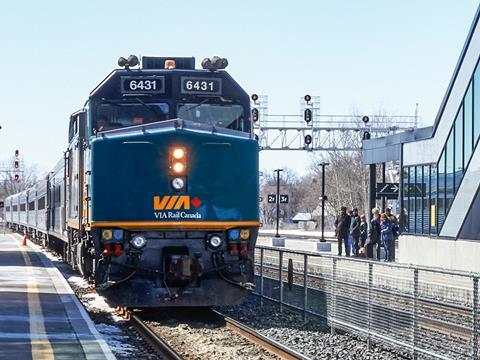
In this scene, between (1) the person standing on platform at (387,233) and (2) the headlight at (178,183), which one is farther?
(1) the person standing on platform at (387,233)

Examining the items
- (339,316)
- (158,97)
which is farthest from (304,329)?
(158,97)

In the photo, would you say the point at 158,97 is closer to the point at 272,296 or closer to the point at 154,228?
the point at 154,228

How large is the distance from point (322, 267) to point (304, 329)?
1093 mm

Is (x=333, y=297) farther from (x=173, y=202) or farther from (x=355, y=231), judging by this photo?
(x=355, y=231)

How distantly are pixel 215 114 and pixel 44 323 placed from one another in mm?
4412

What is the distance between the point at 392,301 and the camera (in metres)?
12.4

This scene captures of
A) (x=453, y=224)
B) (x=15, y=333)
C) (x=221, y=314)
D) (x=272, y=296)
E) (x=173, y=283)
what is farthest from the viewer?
(x=453, y=224)

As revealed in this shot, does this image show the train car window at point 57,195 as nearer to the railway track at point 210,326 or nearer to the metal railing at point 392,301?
the railway track at point 210,326

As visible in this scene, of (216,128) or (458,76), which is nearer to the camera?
(216,128)

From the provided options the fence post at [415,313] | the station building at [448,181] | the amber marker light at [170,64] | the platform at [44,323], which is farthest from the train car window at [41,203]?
the fence post at [415,313]

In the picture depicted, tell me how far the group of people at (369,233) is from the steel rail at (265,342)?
1355 cm

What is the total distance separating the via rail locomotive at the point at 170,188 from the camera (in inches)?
558

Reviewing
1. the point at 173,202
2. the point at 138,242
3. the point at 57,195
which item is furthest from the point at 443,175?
the point at 138,242

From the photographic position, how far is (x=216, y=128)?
14.7 metres
